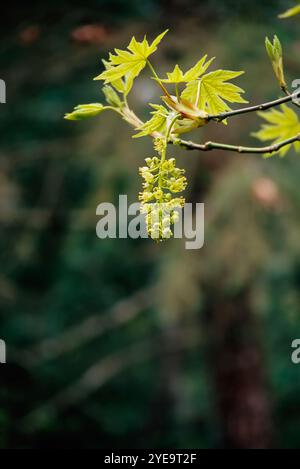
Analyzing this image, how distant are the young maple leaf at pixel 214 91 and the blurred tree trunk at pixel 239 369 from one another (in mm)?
3127

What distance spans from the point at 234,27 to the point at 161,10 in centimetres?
56

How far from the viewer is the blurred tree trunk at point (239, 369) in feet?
12.8

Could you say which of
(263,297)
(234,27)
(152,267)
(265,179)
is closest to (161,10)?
(234,27)

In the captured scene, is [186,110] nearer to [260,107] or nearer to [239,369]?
[260,107]

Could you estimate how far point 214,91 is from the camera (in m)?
0.83

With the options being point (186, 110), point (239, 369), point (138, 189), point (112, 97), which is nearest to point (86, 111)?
point (112, 97)

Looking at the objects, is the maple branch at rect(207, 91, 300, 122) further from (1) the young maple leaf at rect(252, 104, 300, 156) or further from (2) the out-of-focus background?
(2) the out-of-focus background

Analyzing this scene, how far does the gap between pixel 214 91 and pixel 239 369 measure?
134 inches

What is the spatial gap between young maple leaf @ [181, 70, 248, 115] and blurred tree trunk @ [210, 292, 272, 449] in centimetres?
313

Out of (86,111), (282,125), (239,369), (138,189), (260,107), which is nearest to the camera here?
(260,107)

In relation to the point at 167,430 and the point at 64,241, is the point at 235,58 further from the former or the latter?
the point at 167,430

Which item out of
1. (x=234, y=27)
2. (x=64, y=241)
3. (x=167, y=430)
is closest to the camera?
(x=234, y=27)

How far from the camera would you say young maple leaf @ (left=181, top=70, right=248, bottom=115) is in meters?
0.81
